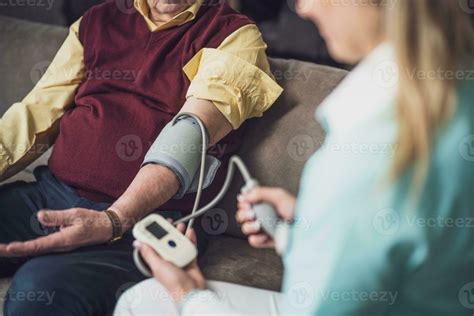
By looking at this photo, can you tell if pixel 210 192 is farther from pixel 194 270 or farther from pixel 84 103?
pixel 194 270

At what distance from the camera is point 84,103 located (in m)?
1.44

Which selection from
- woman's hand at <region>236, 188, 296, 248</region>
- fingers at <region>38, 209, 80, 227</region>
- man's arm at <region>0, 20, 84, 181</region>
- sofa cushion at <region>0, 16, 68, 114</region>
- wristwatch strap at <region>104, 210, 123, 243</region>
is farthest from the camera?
sofa cushion at <region>0, 16, 68, 114</region>

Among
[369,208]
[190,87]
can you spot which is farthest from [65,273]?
[369,208]

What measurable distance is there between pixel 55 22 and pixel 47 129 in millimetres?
791

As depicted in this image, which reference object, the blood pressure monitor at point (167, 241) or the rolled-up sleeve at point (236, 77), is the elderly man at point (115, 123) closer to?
the rolled-up sleeve at point (236, 77)

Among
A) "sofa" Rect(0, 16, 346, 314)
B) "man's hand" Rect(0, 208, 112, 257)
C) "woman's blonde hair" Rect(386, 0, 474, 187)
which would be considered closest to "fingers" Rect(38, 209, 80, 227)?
"man's hand" Rect(0, 208, 112, 257)

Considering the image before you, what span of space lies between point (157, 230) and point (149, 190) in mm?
262

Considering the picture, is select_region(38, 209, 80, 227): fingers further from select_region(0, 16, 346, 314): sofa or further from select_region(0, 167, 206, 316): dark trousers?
select_region(0, 16, 346, 314): sofa

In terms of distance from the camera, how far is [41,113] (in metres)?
1.48

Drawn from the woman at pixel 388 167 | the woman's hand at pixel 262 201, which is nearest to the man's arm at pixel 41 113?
the woman's hand at pixel 262 201

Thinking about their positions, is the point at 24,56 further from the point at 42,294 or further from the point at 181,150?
the point at 42,294

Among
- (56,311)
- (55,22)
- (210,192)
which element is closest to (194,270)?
(56,311)

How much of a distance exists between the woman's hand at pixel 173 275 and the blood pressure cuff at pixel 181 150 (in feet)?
1.03

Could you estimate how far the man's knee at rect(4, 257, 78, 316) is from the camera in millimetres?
1103
